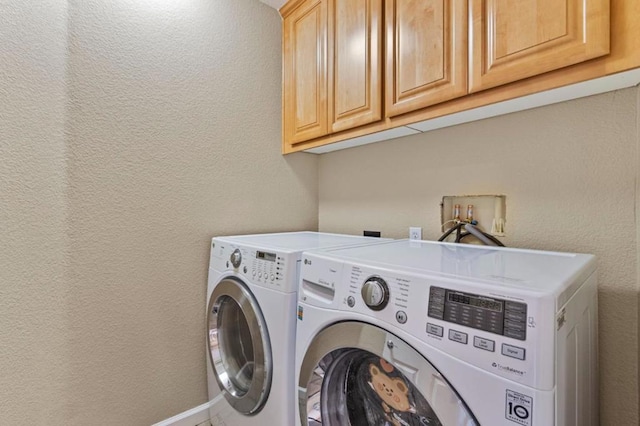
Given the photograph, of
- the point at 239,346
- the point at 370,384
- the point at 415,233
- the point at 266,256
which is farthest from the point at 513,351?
the point at 239,346

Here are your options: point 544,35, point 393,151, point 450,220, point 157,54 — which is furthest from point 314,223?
point 544,35

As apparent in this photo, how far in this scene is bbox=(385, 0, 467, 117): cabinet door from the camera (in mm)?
1083

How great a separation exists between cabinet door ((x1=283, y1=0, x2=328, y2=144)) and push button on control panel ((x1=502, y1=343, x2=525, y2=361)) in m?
1.30

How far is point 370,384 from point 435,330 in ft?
1.30

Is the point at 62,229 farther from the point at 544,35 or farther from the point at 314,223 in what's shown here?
the point at 544,35

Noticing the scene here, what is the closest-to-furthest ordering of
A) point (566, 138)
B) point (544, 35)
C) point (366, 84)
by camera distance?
point (544, 35) → point (566, 138) → point (366, 84)

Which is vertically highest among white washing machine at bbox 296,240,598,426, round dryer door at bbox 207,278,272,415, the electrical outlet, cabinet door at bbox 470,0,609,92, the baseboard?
cabinet door at bbox 470,0,609,92

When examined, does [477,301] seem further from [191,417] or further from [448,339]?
[191,417]

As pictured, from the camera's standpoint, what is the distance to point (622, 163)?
1021 mm

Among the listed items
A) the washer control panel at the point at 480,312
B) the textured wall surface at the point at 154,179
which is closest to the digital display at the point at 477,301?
the washer control panel at the point at 480,312

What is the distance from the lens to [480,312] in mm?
597

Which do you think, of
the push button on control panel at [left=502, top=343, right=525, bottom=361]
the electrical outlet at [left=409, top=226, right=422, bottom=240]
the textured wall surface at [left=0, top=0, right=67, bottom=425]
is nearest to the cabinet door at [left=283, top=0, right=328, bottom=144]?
the electrical outlet at [left=409, top=226, right=422, bottom=240]

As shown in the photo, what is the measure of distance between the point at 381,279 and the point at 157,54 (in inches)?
61.2

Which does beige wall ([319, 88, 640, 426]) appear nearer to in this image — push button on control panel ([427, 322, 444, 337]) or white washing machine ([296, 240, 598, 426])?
white washing machine ([296, 240, 598, 426])
